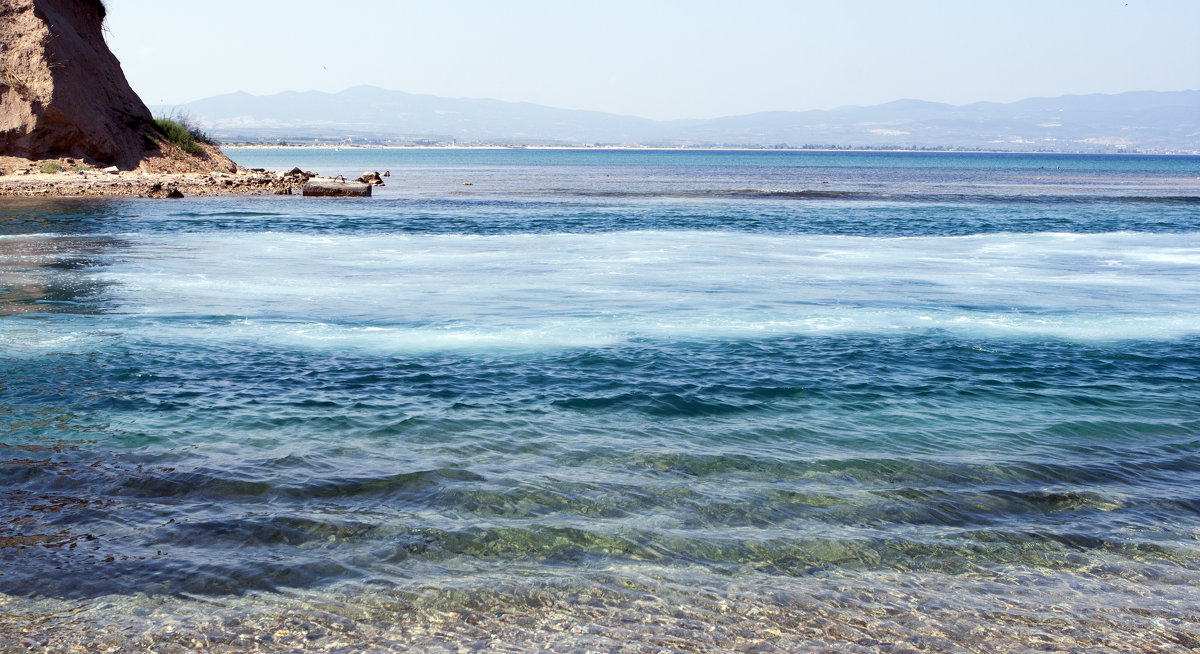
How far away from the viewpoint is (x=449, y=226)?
3150 centimetres

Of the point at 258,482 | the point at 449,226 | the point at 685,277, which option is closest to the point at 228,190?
the point at 449,226

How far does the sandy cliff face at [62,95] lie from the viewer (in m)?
42.3

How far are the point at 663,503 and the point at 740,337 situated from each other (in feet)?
20.9

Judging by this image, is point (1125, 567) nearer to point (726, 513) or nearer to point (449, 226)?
point (726, 513)

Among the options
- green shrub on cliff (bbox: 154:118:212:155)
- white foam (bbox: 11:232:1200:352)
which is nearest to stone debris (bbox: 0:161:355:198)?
green shrub on cliff (bbox: 154:118:212:155)

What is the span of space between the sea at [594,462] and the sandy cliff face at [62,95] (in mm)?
28335

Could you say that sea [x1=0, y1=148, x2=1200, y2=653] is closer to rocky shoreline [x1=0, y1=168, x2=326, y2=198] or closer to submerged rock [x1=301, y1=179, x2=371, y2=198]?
rocky shoreline [x1=0, y1=168, x2=326, y2=198]

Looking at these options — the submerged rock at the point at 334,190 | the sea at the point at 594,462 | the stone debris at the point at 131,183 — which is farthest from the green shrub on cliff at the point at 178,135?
the sea at the point at 594,462

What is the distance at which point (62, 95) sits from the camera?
43.1m

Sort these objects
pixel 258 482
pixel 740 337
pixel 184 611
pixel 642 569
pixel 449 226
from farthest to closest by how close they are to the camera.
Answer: pixel 449 226 → pixel 740 337 → pixel 258 482 → pixel 642 569 → pixel 184 611

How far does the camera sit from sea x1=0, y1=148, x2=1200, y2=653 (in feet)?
18.2

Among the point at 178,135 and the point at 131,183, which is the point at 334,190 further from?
the point at 178,135

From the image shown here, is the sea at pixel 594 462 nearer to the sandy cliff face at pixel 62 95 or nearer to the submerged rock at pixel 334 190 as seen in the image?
the submerged rock at pixel 334 190

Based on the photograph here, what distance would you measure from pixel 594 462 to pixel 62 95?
44393 millimetres
